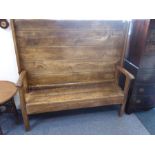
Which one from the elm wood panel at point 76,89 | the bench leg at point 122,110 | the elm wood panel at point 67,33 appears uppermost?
the elm wood panel at point 67,33

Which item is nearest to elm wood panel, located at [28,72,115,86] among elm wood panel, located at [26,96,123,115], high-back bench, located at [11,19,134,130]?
high-back bench, located at [11,19,134,130]

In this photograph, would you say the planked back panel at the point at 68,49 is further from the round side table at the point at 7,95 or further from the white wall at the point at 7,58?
the round side table at the point at 7,95

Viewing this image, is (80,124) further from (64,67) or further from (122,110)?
(64,67)

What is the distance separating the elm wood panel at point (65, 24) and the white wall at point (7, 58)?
0.53 feet

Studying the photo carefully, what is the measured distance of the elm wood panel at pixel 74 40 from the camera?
1522mm

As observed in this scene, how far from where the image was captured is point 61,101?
153 cm

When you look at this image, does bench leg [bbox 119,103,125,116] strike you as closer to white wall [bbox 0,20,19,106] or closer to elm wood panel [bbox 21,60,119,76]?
elm wood panel [bbox 21,60,119,76]

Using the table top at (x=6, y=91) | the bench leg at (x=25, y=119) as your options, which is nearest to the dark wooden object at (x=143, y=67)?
the bench leg at (x=25, y=119)

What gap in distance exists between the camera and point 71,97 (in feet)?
5.25

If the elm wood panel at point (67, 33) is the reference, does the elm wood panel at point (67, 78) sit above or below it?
below

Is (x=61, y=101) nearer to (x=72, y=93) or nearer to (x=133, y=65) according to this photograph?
(x=72, y=93)

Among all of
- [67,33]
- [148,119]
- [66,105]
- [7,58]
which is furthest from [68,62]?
[148,119]

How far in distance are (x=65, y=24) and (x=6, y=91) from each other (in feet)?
2.92
